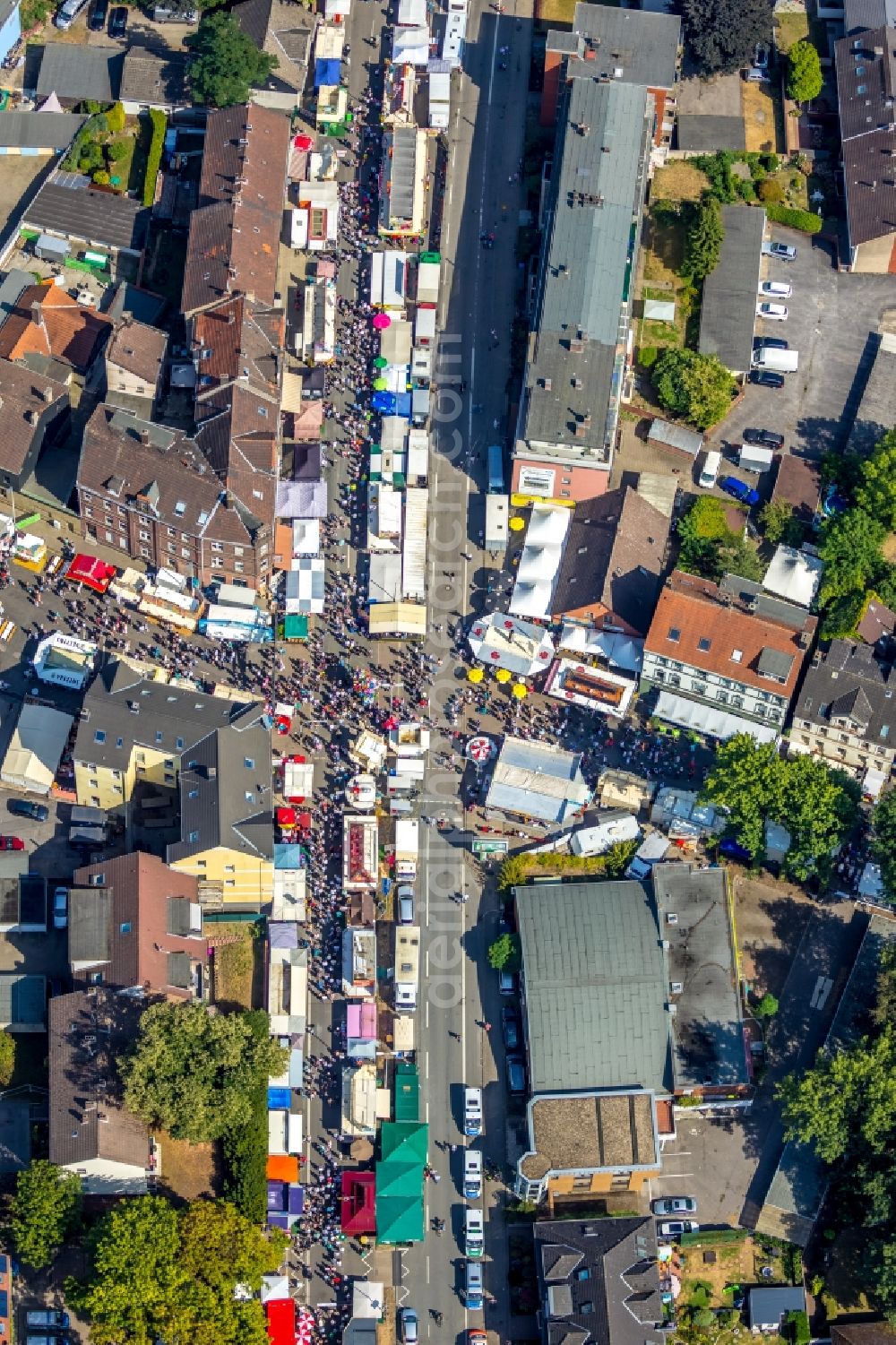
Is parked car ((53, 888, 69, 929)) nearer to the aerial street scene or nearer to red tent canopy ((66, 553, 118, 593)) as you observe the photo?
the aerial street scene

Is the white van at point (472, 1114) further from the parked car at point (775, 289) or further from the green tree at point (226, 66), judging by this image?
the green tree at point (226, 66)

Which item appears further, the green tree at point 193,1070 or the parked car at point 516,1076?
the parked car at point 516,1076

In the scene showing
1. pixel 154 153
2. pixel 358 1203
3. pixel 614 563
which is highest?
pixel 154 153

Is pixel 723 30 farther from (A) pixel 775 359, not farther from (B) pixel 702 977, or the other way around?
(B) pixel 702 977

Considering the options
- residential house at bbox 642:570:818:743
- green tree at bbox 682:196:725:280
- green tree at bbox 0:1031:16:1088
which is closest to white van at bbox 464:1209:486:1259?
green tree at bbox 0:1031:16:1088

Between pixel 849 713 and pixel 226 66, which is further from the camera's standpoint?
pixel 226 66

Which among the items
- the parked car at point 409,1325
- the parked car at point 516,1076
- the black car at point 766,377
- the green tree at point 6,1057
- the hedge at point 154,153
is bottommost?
the parked car at point 409,1325

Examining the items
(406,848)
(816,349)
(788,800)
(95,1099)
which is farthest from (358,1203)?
(816,349)

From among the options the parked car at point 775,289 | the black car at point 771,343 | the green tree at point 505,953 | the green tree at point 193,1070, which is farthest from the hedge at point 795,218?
the green tree at point 193,1070
